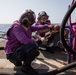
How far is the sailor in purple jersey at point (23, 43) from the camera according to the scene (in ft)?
9.39

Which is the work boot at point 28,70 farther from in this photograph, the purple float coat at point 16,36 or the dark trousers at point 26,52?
the purple float coat at point 16,36

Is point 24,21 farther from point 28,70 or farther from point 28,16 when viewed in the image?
point 28,70

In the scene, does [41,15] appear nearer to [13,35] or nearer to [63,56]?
[63,56]

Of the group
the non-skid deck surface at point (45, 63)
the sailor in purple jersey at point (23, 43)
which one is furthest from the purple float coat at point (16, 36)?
the non-skid deck surface at point (45, 63)

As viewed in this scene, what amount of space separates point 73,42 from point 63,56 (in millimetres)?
674

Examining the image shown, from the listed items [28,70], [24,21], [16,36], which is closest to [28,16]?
[24,21]

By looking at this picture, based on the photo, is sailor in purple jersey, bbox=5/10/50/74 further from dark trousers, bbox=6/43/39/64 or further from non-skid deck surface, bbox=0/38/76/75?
non-skid deck surface, bbox=0/38/76/75

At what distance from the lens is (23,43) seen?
9.63 feet

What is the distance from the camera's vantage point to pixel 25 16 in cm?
293

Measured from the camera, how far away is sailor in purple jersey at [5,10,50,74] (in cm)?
286

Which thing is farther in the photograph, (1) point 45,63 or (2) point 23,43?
(1) point 45,63

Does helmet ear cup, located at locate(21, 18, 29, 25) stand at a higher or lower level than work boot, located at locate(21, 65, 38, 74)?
higher

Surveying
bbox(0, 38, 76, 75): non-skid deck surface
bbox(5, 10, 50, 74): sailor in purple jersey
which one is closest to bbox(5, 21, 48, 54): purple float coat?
bbox(5, 10, 50, 74): sailor in purple jersey

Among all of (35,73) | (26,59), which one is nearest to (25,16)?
(26,59)
